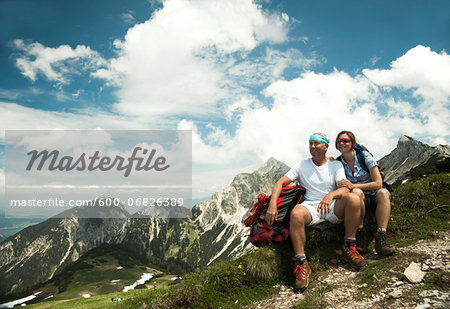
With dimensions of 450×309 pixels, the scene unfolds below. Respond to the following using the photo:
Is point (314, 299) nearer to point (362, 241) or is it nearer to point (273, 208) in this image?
point (273, 208)

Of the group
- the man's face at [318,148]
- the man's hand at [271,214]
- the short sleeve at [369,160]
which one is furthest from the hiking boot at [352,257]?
the man's face at [318,148]

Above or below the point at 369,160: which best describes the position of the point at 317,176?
below

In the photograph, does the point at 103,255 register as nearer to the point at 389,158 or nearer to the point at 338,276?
the point at 389,158

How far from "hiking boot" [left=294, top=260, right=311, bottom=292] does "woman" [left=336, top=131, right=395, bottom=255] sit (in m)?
1.95

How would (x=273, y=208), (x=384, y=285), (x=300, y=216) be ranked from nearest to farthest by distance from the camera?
(x=384, y=285)
(x=300, y=216)
(x=273, y=208)

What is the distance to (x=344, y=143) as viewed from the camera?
7461 millimetres

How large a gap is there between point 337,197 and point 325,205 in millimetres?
405

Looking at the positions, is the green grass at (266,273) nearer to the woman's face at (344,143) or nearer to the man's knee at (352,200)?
the man's knee at (352,200)

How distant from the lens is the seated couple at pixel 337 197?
6.41 metres

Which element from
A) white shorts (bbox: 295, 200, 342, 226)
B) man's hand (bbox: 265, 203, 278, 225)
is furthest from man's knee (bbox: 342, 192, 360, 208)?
man's hand (bbox: 265, 203, 278, 225)

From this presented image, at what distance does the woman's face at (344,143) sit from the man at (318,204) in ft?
1.53

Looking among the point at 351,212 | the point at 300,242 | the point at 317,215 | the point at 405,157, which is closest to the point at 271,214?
the point at 300,242

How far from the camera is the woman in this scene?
260 inches

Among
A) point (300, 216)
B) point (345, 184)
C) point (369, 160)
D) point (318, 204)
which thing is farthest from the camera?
point (369, 160)
